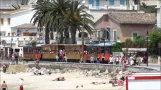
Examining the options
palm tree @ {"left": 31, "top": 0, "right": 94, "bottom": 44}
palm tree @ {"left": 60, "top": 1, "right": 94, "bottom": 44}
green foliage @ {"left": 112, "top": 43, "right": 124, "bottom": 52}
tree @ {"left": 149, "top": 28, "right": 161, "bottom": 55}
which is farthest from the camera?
palm tree @ {"left": 31, "top": 0, "right": 94, "bottom": 44}

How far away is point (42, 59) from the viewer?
79.6m

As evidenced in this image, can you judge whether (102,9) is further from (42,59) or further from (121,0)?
(42,59)

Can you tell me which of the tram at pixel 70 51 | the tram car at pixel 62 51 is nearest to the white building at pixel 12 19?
the tram at pixel 70 51

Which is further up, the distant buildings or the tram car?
the distant buildings

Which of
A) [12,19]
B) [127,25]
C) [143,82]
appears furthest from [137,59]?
[143,82]

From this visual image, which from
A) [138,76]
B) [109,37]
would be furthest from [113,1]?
[138,76]

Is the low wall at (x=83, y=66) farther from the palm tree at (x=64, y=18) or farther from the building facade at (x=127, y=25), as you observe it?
the building facade at (x=127, y=25)

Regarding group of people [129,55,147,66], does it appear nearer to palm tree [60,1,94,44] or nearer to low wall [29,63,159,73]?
low wall [29,63,159,73]

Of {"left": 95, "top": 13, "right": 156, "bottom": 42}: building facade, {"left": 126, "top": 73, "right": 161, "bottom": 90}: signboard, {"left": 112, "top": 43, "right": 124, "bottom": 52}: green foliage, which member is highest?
{"left": 95, "top": 13, "right": 156, "bottom": 42}: building facade

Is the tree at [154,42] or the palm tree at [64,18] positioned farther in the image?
the palm tree at [64,18]

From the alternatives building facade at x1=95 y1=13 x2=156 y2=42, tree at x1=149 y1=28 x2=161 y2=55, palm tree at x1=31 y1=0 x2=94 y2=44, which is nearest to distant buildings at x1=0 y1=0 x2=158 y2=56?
building facade at x1=95 y1=13 x2=156 y2=42

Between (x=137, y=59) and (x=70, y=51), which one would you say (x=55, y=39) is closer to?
(x=70, y=51)

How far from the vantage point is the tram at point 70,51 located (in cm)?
6934

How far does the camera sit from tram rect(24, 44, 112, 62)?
69338 mm
